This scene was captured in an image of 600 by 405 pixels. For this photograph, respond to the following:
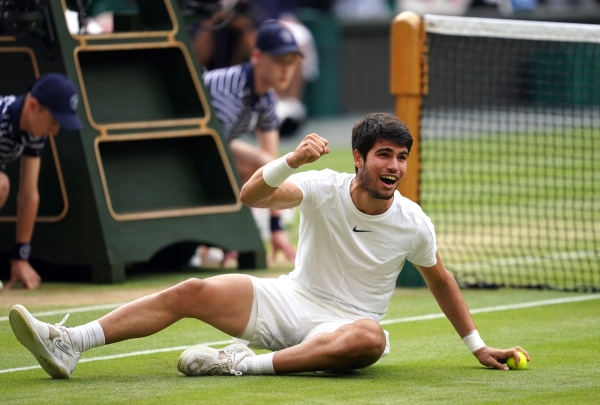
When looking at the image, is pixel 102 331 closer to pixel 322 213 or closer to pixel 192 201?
pixel 322 213

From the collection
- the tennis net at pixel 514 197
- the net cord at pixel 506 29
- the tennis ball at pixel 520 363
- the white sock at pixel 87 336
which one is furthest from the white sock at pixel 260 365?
the net cord at pixel 506 29

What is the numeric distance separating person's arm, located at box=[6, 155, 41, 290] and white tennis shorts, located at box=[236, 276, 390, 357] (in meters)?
3.35

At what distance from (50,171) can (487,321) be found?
3837 millimetres

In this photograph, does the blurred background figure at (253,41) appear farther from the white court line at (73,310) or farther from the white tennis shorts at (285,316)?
the white tennis shorts at (285,316)

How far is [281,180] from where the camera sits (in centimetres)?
562

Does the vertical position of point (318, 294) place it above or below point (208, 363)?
above

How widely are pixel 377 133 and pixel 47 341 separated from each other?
6.28ft

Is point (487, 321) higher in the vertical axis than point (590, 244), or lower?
A: higher

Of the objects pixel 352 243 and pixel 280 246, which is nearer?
pixel 352 243

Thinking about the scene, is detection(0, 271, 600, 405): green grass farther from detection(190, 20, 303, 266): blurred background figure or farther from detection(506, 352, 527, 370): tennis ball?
detection(190, 20, 303, 266): blurred background figure

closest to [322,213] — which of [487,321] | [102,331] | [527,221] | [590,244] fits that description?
[102,331]

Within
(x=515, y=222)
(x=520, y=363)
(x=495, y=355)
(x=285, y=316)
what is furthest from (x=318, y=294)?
(x=515, y=222)

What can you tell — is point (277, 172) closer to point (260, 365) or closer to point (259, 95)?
point (260, 365)

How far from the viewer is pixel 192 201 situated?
1026 cm
